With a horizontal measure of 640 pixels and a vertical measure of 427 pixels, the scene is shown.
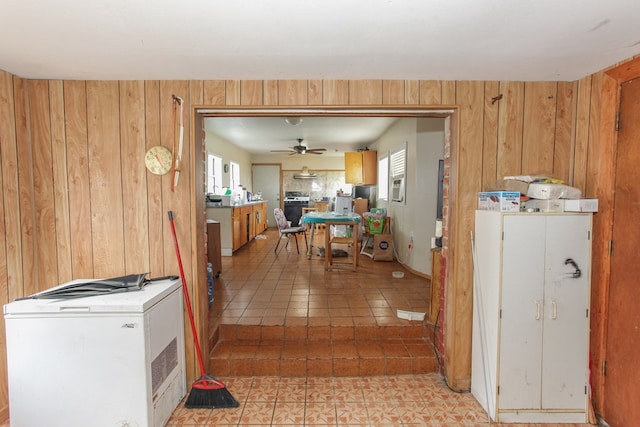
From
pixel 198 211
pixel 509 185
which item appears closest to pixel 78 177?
pixel 198 211

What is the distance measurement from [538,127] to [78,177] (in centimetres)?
336

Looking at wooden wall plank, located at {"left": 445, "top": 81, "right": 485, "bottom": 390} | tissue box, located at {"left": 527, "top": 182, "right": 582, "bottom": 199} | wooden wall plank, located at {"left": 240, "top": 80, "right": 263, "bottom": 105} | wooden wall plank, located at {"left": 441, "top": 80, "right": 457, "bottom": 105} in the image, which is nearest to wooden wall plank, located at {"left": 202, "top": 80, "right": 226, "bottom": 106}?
wooden wall plank, located at {"left": 240, "top": 80, "right": 263, "bottom": 105}

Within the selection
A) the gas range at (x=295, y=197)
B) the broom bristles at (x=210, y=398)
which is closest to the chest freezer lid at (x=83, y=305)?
the broom bristles at (x=210, y=398)

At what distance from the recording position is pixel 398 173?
538cm

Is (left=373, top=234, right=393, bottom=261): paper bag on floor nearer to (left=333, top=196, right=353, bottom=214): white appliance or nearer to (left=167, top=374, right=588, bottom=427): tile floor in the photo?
(left=333, top=196, right=353, bottom=214): white appliance

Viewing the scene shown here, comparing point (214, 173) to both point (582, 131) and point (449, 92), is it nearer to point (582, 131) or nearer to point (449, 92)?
point (449, 92)

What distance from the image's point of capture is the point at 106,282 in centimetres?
199

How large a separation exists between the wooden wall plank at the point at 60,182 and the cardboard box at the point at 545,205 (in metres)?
3.22

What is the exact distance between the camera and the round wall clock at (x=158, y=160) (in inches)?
88.1

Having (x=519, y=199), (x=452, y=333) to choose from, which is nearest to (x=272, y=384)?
(x=452, y=333)

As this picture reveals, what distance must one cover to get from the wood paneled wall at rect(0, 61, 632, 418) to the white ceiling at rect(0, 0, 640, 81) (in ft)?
0.36

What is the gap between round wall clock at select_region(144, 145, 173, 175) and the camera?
7.34 feet

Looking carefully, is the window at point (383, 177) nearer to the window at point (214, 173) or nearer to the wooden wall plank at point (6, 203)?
the window at point (214, 173)

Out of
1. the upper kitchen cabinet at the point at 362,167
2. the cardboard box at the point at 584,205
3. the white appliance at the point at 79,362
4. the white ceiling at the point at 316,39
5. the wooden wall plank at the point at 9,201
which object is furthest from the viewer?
the upper kitchen cabinet at the point at 362,167
